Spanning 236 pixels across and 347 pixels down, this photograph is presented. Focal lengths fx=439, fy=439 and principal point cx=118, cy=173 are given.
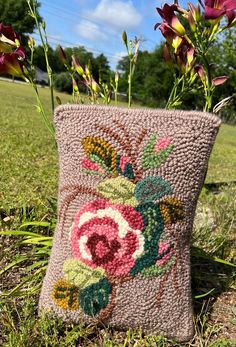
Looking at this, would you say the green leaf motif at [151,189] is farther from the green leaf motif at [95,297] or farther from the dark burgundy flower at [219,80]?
the dark burgundy flower at [219,80]

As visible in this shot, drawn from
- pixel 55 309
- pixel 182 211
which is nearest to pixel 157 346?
pixel 55 309

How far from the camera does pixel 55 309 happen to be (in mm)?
1435

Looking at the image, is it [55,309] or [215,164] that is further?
[215,164]

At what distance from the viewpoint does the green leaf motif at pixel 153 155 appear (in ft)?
4.23

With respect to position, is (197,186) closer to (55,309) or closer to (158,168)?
(158,168)

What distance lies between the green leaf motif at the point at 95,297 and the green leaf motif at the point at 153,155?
394 mm

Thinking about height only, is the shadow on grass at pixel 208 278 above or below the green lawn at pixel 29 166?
above

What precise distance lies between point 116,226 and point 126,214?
2.0 inches

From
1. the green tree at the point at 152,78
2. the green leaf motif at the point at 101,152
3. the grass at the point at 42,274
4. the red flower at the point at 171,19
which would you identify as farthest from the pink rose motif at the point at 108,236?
the green tree at the point at 152,78

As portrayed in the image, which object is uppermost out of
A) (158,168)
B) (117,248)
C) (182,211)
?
(158,168)

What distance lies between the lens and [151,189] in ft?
4.31

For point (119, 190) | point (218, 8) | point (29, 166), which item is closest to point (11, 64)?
point (119, 190)

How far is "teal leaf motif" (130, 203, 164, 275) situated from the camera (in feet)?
4.35

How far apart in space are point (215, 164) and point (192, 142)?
536 centimetres
